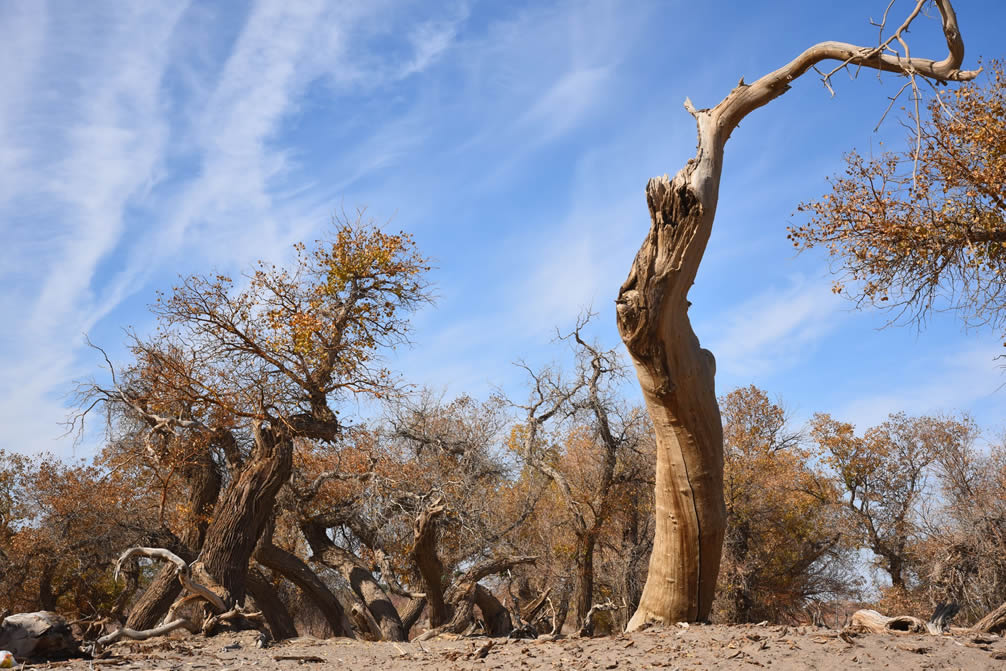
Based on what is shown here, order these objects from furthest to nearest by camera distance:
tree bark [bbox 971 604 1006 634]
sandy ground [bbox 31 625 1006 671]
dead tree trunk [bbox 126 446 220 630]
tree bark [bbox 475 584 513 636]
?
dead tree trunk [bbox 126 446 220 630]
tree bark [bbox 475 584 513 636]
tree bark [bbox 971 604 1006 634]
sandy ground [bbox 31 625 1006 671]

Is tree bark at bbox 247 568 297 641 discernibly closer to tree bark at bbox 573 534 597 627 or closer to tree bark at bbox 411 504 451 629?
tree bark at bbox 411 504 451 629

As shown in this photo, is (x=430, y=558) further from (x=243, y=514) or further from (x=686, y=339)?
(x=686, y=339)

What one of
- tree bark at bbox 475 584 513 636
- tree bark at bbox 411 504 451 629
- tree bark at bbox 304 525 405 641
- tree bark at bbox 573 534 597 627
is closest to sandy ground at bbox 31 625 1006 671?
tree bark at bbox 411 504 451 629

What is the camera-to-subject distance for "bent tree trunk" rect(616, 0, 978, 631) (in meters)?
5.33

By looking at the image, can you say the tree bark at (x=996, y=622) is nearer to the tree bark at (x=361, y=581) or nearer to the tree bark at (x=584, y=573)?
the tree bark at (x=361, y=581)

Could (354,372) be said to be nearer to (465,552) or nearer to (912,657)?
(465,552)

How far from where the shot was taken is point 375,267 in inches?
509

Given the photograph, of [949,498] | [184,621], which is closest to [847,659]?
A: [184,621]

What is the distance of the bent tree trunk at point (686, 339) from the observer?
5332 mm

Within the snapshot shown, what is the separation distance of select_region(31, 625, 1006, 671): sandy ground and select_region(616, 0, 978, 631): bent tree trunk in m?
0.67

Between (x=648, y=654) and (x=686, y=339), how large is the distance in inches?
91.8

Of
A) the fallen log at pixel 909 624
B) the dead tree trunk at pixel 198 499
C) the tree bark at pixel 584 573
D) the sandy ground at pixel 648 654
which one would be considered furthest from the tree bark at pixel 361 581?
the fallen log at pixel 909 624

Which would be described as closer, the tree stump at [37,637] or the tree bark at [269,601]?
the tree stump at [37,637]

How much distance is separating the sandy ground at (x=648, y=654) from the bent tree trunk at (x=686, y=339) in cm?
67
